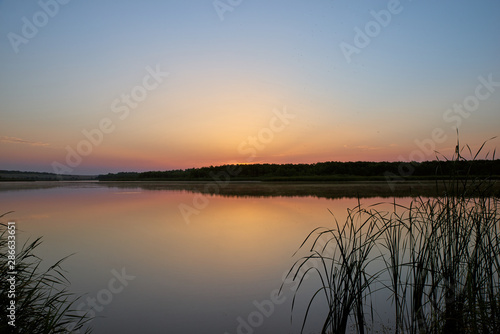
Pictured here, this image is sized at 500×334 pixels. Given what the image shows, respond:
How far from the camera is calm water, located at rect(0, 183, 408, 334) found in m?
3.43

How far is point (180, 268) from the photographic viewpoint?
5133 millimetres

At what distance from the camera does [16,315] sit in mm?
2410

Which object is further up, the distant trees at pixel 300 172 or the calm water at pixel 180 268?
the distant trees at pixel 300 172

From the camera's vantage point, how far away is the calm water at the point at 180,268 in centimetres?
343

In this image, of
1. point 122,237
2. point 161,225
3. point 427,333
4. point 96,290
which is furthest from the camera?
point 161,225

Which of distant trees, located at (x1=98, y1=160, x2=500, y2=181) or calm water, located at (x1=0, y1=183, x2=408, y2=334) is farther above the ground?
distant trees, located at (x1=98, y1=160, x2=500, y2=181)

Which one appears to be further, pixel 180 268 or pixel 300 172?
pixel 300 172

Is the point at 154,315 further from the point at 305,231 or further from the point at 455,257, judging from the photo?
the point at 305,231

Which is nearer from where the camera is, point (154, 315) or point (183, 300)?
point (154, 315)

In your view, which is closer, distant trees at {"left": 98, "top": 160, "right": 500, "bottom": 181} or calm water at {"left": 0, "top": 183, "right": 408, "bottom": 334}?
calm water at {"left": 0, "top": 183, "right": 408, "bottom": 334}

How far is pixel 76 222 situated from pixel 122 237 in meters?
2.85

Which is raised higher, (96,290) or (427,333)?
(427,333)

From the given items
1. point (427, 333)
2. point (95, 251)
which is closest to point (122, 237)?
point (95, 251)

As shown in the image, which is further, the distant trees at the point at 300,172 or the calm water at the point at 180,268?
the distant trees at the point at 300,172
